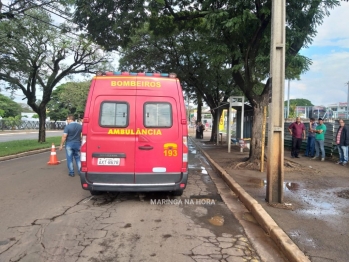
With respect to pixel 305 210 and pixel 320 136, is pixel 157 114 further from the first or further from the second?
pixel 320 136

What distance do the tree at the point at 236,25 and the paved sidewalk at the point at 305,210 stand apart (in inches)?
95.3

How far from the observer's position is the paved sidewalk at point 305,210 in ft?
13.0

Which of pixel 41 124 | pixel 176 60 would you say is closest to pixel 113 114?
pixel 176 60

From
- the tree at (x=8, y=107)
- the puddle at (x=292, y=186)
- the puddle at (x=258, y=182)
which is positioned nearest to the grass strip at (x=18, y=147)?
the puddle at (x=258, y=182)

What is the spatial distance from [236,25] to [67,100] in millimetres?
61374

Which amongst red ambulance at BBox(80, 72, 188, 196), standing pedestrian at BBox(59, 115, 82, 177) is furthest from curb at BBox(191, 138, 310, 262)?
standing pedestrian at BBox(59, 115, 82, 177)

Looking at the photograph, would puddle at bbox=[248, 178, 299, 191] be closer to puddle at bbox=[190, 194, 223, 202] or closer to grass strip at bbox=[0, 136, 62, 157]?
puddle at bbox=[190, 194, 223, 202]

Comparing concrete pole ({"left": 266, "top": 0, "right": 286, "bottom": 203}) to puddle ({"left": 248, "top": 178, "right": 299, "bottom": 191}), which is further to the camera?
puddle ({"left": 248, "top": 178, "right": 299, "bottom": 191})

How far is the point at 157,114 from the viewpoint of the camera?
6074 millimetres

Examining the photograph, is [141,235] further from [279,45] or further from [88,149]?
[279,45]

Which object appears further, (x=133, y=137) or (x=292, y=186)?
(x=292, y=186)

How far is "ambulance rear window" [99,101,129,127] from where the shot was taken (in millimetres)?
6004

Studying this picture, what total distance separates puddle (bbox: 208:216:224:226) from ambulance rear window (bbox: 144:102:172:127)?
1911mm

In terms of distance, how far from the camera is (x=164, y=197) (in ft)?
22.3
